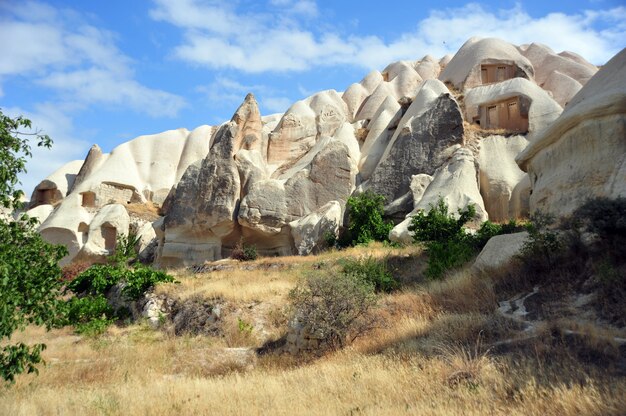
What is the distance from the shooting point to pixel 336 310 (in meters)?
8.59

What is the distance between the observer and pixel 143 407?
5.79 m

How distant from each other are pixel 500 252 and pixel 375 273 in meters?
3.01

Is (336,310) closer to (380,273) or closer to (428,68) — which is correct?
(380,273)

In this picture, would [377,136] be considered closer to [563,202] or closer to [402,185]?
[402,185]

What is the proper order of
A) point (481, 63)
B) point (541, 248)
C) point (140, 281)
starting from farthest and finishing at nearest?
point (481, 63)
point (140, 281)
point (541, 248)

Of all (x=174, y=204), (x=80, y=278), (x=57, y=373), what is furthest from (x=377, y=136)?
(x=57, y=373)

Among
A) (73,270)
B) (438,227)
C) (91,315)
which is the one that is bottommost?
(91,315)

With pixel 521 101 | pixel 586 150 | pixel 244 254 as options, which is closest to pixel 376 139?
pixel 521 101

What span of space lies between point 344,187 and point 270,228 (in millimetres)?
3320

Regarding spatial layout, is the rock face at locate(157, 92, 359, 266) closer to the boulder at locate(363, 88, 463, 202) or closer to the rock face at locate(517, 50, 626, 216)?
the boulder at locate(363, 88, 463, 202)

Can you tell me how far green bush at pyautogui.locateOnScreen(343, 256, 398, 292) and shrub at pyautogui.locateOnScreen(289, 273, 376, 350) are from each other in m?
2.38

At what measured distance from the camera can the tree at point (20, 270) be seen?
5.04 metres

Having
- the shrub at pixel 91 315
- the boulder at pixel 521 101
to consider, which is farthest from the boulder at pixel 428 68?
the shrub at pixel 91 315

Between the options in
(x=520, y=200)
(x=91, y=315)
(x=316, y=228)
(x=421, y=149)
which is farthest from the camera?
(x=421, y=149)
